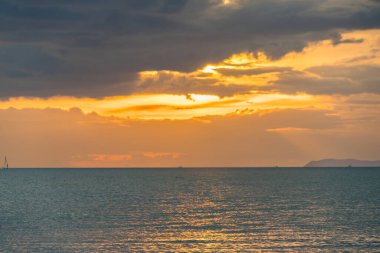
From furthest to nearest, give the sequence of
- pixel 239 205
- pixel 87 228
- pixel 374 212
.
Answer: pixel 239 205
pixel 374 212
pixel 87 228

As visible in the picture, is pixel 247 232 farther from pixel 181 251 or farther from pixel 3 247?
pixel 3 247

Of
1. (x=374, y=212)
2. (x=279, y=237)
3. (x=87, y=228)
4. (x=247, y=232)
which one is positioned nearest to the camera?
(x=279, y=237)

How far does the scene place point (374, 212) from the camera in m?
102

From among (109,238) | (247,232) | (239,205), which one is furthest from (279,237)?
(239,205)

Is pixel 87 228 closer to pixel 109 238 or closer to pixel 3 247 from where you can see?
pixel 109 238

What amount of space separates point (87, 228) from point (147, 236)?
13.0 metres

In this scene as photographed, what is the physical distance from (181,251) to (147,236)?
38.4 ft

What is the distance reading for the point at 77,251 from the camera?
59906 millimetres

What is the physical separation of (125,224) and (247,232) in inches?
802

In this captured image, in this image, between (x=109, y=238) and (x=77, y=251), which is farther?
(x=109, y=238)

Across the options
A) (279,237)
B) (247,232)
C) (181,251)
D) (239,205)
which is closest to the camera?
(181,251)

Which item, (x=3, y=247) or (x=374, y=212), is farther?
(x=374, y=212)

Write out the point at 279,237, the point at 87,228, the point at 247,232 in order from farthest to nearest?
1. the point at 87,228
2. the point at 247,232
3. the point at 279,237

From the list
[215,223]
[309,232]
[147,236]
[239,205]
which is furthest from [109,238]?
[239,205]
